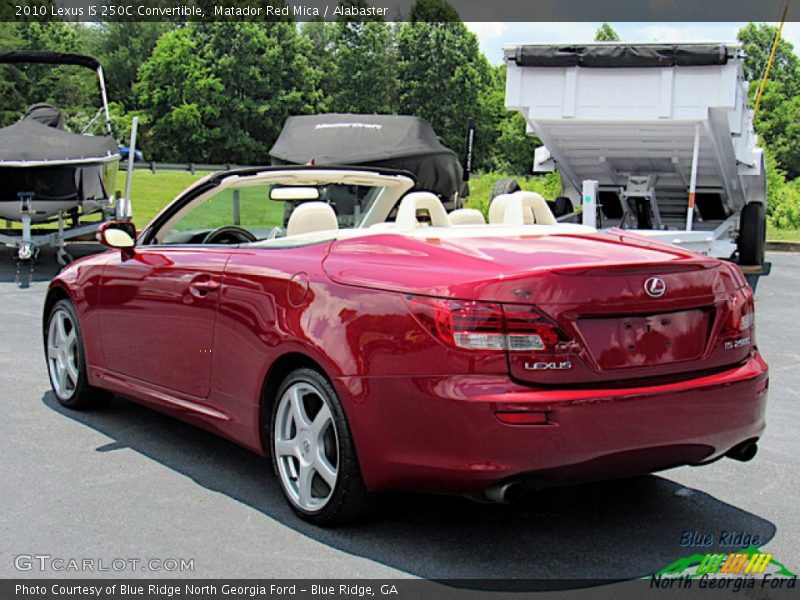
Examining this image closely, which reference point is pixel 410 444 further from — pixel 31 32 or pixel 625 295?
pixel 31 32

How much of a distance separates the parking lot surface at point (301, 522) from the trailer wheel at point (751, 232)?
8.85 meters

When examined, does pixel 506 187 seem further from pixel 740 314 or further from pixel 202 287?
pixel 740 314

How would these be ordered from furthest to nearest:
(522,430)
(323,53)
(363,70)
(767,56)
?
(323,53)
(767,56)
(363,70)
(522,430)

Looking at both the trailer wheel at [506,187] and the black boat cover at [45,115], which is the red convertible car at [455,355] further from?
the black boat cover at [45,115]

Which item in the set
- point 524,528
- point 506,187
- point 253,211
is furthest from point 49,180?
point 524,528

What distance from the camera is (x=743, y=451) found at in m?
4.10

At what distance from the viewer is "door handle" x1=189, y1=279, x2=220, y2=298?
15.5ft

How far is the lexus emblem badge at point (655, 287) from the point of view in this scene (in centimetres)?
378

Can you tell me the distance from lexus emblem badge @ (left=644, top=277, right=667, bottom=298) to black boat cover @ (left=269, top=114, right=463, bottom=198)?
12.0m

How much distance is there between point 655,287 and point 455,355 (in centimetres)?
81

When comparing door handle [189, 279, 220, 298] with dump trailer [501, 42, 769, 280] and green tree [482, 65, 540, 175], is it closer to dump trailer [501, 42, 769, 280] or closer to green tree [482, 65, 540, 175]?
dump trailer [501, 42, 769, 280]

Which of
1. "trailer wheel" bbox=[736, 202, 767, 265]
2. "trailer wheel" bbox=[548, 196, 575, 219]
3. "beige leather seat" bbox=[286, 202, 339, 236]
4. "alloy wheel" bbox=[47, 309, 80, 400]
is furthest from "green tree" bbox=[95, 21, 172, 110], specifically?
"beige leather seat" bbox=[286, 202, 339, 236]

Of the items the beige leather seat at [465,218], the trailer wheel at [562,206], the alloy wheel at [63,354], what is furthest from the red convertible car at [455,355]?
the trailer wheel at [562,206]

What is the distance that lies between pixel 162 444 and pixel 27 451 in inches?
26.1
